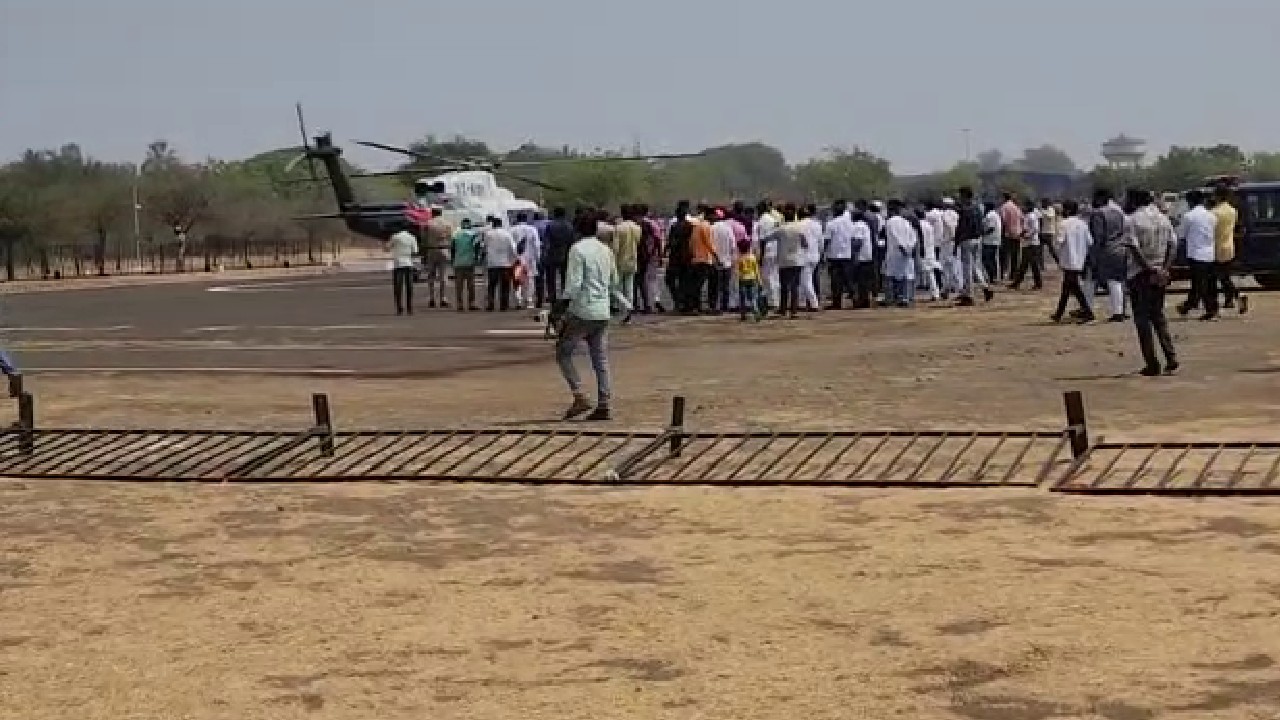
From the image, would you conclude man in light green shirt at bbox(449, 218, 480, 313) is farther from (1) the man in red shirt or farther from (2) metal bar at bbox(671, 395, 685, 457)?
(2) metal bar at bbox(671, 395, 685, 457)

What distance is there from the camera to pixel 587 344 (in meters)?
13.2

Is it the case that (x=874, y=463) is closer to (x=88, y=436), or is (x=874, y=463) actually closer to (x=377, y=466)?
(x=377, y=466)

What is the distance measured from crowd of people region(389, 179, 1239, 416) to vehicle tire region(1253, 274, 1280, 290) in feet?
9.24

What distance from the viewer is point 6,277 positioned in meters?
55.3

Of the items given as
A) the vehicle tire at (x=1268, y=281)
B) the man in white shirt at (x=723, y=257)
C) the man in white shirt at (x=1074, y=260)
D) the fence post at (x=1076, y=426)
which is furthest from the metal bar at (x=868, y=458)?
the vehicle tire at (x=1268, y=281)

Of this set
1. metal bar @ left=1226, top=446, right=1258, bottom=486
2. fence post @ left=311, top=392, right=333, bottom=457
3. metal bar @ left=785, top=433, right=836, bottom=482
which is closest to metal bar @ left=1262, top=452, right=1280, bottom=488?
metal bar @ left=1226, top=446, right=1258, bottom=486

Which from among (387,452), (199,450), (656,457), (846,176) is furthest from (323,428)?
(846,176)

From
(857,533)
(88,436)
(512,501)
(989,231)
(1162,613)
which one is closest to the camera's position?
(1162,613)

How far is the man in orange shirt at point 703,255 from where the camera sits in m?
25.1

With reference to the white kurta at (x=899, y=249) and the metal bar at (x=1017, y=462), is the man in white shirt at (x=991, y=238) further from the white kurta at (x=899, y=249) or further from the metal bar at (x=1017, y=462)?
the metal bar at (x=1017, y=462)

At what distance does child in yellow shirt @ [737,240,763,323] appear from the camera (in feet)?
80.5

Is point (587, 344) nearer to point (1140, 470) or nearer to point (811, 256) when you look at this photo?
point (1140, 470)

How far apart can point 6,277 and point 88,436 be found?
45076mm

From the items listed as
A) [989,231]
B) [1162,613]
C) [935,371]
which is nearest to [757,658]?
[1162,613]
